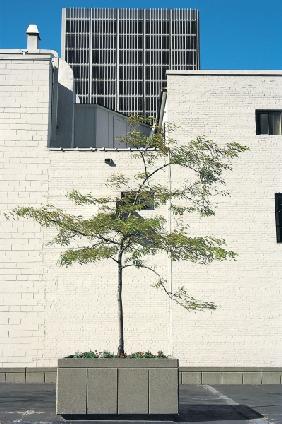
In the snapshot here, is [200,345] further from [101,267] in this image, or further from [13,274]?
[13,274]

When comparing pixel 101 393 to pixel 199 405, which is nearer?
pixel 101 393

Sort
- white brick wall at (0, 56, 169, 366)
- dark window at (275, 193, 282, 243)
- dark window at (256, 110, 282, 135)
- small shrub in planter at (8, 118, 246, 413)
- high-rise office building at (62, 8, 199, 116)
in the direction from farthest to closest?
high-rise office building at (62, 8, 199, 116)
dark window at (256, 110, 282, 135)
dark window at (275, 193, 282, 243)
white brick wall at (0, 56, 169, 366)
small shrub in planter at (8, 118, 246, 413)

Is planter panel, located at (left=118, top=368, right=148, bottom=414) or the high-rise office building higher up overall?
the high-rise office building

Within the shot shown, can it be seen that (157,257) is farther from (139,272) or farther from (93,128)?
(93,128)

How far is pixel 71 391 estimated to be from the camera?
11.5 metres

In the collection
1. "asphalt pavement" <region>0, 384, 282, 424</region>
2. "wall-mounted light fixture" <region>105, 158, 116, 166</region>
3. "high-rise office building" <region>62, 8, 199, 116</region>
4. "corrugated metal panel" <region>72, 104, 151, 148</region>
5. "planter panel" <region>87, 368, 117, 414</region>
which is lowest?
"asphalt pavement" <region>0, 384, 282, 424</region>

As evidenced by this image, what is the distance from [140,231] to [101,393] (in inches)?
153

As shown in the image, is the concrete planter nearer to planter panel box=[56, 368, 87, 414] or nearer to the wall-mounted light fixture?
planter panel box=[56, 368, 87, 414]

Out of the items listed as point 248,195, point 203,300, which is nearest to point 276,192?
point 248,195

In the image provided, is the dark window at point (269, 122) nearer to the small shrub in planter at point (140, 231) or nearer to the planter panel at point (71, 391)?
the small shrub in planter at point (140, 231)

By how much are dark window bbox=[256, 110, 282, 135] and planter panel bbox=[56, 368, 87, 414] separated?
451 inches

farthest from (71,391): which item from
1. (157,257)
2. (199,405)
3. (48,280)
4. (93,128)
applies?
(93,128)

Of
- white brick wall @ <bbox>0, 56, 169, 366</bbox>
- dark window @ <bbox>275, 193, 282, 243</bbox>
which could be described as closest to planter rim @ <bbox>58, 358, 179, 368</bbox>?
white brick wall @ <bbox>0, 56, 169, 366</bbox>

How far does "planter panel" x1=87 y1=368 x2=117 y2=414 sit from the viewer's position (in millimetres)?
11539
